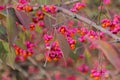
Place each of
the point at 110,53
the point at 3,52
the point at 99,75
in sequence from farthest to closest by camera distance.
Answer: the point at 3,52, the point at 99,75, the point at 110,53

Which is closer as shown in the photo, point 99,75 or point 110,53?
point 110,53

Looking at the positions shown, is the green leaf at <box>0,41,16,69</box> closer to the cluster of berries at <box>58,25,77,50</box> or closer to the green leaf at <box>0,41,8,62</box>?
the green leaf at <box>0,41,8,62</box>

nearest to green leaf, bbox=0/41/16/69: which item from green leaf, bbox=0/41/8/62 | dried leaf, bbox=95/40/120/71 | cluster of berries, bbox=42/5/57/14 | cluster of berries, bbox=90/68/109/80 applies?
green leaf, bbox=0/41/8/62

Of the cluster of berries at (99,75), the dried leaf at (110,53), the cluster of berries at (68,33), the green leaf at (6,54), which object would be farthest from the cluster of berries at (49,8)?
the dried leaf at (110,53)

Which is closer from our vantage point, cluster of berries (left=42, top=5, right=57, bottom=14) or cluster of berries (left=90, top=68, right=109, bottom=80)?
cluster of berries (left=90, top=68, right=109, bottom=80)

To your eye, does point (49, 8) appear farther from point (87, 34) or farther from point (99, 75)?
point (99, 75)

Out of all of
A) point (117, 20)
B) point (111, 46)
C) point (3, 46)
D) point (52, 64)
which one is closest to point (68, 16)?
point (117, 20)

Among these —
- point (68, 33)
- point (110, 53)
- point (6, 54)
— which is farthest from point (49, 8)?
point (110, 53)

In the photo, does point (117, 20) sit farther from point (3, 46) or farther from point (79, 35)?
point (3, 46)
